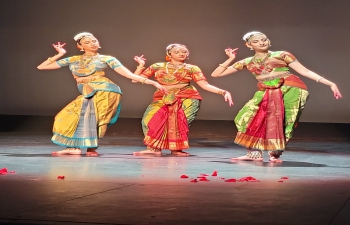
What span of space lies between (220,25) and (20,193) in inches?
302

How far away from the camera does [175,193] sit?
14.2ft

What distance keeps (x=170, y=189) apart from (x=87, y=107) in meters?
2.60

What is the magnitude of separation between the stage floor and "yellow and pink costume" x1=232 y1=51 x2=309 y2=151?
0.72ft

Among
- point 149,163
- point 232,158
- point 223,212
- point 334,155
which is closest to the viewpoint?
point 223,212

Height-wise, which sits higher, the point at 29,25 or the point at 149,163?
the point at 29,25

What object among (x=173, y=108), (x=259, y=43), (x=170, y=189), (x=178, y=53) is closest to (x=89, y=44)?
(x=178, y=53)

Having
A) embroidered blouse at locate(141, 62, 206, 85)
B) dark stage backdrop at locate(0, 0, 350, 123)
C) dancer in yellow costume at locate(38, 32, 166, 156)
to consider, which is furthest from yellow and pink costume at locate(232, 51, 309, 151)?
dark stage backdrop at locate(0, 0, 350, 123)

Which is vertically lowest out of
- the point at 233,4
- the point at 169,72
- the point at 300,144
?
the point at 300,144

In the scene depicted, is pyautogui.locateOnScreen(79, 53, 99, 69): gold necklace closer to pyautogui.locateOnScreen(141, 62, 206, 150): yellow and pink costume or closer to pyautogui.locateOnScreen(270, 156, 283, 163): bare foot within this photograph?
pyautogui.locateOnScreen(141, 62, 206, 150): yellow and pink costume

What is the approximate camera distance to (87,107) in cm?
693

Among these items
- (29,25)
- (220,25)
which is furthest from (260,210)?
(29,25)

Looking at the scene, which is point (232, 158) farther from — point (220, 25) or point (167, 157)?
point (220, 25)

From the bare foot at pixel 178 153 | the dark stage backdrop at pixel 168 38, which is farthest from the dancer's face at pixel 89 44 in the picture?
the dark stage backdrop at pixel 168 38

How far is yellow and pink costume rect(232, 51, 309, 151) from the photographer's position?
637cm
